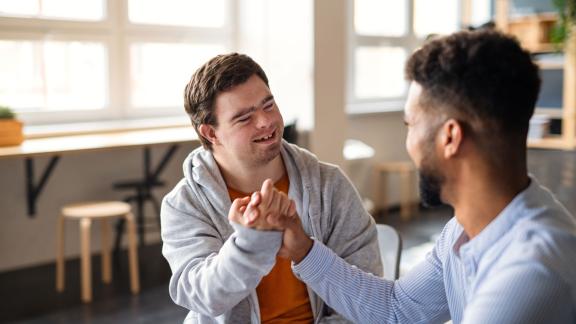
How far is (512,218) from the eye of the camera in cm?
101

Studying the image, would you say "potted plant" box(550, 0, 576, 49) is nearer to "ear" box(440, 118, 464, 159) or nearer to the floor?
the floor

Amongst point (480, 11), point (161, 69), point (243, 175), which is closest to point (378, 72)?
point (480, 11)

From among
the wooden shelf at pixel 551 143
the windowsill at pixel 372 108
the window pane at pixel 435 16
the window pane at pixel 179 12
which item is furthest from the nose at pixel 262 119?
the wooden shelf at pixel 551 143

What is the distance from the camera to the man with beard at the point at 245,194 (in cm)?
146

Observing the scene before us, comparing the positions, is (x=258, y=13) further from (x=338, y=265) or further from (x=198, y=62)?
(x=338, y=265)

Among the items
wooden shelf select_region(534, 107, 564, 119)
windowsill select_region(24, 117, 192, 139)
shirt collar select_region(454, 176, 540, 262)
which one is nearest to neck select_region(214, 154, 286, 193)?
shirt collar select_region(454, 176, 540, 262)

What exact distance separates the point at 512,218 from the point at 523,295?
15 centimetres

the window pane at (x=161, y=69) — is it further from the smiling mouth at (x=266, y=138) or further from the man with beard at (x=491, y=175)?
the man with beard at (x=491, y=175)

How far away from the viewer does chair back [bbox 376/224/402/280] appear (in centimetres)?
178

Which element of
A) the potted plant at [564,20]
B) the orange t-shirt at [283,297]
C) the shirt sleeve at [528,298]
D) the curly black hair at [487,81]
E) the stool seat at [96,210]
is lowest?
the stool seat at [96,210]

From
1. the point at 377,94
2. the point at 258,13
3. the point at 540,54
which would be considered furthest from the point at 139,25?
the point at 540,54

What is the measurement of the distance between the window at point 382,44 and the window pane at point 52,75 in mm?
2085

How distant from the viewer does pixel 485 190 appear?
40.7 inches

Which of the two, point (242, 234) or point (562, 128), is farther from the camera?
point (562, 128)
